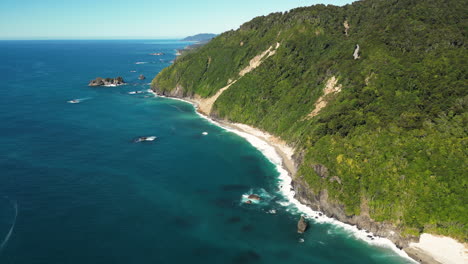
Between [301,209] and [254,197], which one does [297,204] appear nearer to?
[301,209]

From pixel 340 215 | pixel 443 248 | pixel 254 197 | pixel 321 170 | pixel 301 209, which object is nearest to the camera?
pixel 443 248

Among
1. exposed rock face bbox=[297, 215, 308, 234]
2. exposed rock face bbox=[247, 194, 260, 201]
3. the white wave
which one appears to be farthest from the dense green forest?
exposed rock face bbox=[247, 194, 260, 201]

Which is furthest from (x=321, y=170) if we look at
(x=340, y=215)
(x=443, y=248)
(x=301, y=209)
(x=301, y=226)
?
(x=443, y=248)

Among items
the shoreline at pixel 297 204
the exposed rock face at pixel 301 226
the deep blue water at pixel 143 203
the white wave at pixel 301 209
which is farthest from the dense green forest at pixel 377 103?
the deep blue water at pixel 143 203

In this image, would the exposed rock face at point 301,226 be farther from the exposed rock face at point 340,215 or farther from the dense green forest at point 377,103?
the dense green forest at point 377,103

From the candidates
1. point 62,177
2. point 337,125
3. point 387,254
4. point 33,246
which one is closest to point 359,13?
point 337,125

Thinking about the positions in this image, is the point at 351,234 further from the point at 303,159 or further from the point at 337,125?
the point at 337,125
